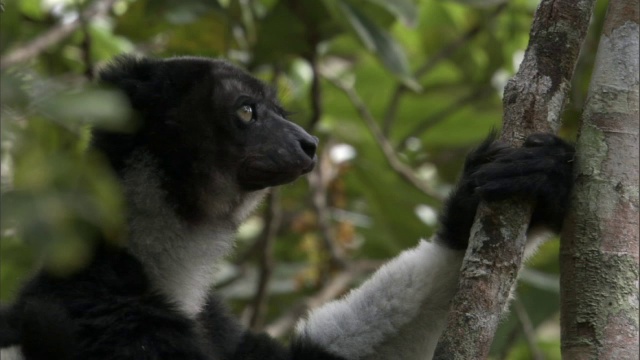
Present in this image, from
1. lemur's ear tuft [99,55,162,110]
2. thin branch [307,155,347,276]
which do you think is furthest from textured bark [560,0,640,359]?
thin branch [307,155,347,276]

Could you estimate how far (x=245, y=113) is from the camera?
14.2ft

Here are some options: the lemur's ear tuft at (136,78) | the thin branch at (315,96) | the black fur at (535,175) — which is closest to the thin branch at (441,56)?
the thin branch at (315,96)

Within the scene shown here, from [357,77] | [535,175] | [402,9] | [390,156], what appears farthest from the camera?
[357,77]

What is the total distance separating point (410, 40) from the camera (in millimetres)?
7887

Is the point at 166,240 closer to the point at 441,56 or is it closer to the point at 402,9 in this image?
the point at 402,9

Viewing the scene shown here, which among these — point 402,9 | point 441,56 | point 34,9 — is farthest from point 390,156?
point 34,9

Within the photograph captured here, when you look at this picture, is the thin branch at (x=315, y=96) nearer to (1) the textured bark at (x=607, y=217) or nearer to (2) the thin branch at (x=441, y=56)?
(2) the thin branch at (x=441, y=56)

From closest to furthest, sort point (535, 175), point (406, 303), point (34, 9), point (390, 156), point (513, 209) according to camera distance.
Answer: point (513, 209)
point (535, 175)
point (406, 303)
point (390, 156)
point (34, 9)

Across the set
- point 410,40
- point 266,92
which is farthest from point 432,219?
point 266,92

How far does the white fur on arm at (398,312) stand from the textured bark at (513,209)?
95 centimetres

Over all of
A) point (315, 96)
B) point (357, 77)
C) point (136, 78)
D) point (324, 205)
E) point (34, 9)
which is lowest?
point (34, 9)

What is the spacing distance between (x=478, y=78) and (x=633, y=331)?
4.37 m

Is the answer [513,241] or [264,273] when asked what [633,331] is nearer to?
[513,241]

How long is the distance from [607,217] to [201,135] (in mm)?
1844
